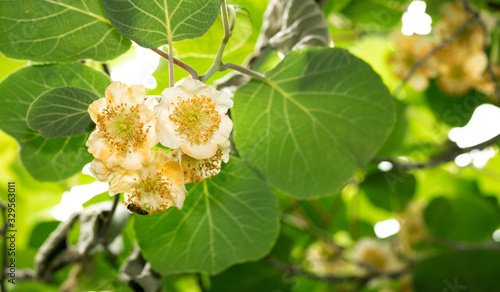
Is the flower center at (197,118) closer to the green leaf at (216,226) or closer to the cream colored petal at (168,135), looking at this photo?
the cream colored petal at (168,135)

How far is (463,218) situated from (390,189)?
0.26 m

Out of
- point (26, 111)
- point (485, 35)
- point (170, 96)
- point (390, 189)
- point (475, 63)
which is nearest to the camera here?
point (170, 96)

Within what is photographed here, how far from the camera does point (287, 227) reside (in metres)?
1.31

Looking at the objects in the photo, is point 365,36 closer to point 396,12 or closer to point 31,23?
point 396,12

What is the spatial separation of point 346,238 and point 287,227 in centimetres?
44

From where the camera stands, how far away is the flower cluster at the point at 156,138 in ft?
1.49

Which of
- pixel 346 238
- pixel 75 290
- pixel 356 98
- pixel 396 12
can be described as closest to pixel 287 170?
pixel 356 98

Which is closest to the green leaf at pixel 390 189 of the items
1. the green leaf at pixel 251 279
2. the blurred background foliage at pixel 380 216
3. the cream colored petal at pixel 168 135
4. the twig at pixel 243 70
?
the blurred background foliage at pixel 380 216

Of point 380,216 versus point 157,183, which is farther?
point 380,216

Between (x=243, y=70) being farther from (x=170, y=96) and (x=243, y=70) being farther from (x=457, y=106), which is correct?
(x=457, y=106)

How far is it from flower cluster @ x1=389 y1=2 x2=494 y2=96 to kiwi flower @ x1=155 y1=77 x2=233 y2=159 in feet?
2.83

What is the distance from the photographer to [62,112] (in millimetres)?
476

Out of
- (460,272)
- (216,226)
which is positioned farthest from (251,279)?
(216,226)

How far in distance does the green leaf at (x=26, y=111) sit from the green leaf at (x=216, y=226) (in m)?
0.14
